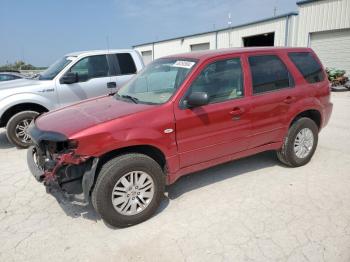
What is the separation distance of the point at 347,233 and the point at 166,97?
2374 mm

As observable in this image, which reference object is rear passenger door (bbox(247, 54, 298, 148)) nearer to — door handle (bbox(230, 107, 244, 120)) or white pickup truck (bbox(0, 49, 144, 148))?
door handle (bbox(230, 107, 244, 120))

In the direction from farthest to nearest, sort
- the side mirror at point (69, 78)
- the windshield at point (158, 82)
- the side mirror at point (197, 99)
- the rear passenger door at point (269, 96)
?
the side mirror at point (69, 78), the rear passenger door at point (269, 96), the windshield at point (158, 82), the side mirror at point (197, 99)

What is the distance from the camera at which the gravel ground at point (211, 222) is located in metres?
2.94

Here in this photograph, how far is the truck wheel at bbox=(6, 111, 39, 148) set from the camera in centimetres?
606

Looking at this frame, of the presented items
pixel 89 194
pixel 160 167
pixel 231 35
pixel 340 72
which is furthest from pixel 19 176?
pixel 231 35

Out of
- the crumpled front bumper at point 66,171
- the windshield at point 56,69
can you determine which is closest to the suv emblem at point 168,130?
the crumpled front bumper at point 66,171

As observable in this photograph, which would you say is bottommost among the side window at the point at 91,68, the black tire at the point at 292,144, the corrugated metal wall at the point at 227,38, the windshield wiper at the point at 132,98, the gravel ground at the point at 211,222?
the gravel ground at the point at 211,222

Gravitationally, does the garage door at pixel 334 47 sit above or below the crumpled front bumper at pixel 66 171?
above

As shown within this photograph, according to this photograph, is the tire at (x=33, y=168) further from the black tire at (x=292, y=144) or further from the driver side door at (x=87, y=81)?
the black tire at (x=292, y=144)

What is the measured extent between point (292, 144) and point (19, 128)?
5.12 m

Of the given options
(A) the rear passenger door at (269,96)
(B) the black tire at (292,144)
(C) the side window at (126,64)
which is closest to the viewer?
(A) the rear passenger door at (269,96)

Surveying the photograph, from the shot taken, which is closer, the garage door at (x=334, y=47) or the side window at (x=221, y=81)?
the side window at (x=221, y=81)

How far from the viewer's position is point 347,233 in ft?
10.2

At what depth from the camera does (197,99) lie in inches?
133
